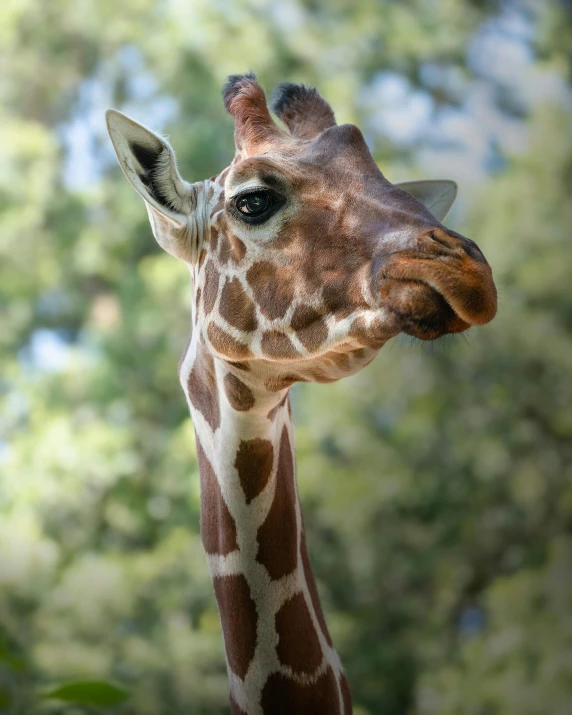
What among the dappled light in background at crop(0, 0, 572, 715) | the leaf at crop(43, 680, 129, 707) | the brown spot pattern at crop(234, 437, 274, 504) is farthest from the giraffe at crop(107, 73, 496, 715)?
the dappled light in background at crop(0, 0, 572, 715)

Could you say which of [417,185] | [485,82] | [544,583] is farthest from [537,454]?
[417,185]

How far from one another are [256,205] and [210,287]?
20cm

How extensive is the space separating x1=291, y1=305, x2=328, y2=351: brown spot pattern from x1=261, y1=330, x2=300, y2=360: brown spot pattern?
0.10 ft

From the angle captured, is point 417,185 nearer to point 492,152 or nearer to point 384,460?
point 384,460

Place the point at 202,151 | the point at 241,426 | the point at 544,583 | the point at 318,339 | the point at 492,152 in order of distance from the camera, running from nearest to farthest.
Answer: the point at 318,339 < the point at 241,426 < the point at 544,583 < the point at 202,151 < the point at 492,152

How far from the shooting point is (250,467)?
160 centimetres

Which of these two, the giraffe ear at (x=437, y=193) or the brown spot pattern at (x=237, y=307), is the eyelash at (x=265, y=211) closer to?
the brown spot pattern at (x=237, y=307)

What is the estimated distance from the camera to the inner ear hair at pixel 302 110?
1770 mm

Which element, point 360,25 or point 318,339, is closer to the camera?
point 318,339

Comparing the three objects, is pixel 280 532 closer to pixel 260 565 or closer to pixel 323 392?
pixel 260 565

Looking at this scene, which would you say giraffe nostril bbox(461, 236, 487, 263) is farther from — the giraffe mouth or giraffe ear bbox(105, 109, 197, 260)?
giraffe ear bbox(105, 109, 197, 260)

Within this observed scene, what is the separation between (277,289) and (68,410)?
4994 mm

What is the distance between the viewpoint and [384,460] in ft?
19.2

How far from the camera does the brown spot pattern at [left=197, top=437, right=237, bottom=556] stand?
162cm
